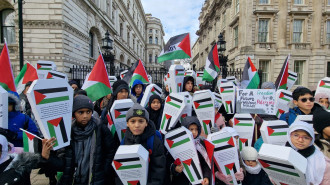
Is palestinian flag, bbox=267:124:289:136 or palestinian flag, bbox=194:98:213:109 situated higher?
palestinian flag, bbox=194:98:213:109

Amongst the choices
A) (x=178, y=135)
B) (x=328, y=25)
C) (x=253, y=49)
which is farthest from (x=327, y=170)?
(x=328, y=25)

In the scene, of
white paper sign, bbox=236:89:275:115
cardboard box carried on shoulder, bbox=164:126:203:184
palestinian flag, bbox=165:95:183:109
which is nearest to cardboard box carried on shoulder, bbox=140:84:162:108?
palestinian flag, bbox=165:95:183:109

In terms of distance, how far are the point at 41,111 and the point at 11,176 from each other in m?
0.64

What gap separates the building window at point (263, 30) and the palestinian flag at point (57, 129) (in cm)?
2002

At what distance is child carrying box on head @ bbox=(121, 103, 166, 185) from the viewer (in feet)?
7.04

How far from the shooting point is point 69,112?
205 cm

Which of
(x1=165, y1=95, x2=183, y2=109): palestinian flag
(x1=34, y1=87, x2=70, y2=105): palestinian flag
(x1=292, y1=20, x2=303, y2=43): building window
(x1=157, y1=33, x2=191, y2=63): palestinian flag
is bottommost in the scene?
(x1=165, y1=95, x2=183, y2=109): palestinian flag

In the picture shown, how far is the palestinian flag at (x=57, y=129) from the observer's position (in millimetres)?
1896

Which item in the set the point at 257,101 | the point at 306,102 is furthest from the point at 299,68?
the point at 306,102

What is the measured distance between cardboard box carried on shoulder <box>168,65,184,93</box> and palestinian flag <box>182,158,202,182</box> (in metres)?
2.65

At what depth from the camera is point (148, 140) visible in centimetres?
229

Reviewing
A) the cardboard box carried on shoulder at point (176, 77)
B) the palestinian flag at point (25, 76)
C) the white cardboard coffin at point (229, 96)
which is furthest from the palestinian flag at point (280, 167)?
the palestinian flag at point (25, 76)

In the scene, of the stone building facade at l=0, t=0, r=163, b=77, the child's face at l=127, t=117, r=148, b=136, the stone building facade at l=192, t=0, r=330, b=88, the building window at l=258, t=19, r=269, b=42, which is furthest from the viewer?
the building window at l=258, t=19, r=269, b=42

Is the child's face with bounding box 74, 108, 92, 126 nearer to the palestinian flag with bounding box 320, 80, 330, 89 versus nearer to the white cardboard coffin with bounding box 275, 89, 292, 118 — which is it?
the white cardboard coffin with bounding box 275, 89, 292, 118
